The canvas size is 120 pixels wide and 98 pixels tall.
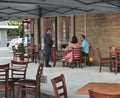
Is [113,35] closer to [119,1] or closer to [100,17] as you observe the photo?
[100,17]

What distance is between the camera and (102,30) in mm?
14672

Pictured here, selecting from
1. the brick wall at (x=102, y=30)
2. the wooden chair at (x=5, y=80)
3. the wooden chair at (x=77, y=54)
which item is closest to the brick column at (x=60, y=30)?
the brick wall at (x=102, y=30)

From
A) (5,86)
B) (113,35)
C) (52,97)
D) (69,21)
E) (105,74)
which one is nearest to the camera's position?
(5,86)

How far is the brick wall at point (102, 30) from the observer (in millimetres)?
14109

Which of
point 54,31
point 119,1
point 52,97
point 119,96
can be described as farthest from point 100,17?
point 119,96

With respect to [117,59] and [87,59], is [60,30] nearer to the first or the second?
[87,59]

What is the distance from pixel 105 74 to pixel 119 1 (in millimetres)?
3750

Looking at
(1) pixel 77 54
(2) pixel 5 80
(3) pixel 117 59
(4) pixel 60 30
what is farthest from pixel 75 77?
(4) pixel 60 30

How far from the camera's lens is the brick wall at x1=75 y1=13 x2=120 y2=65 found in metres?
14.1

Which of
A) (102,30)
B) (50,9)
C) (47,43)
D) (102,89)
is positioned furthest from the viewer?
(102,30)

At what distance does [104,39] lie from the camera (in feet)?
47.8

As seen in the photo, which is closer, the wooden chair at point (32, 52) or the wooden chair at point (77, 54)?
the wooden chair at point (77, 54)

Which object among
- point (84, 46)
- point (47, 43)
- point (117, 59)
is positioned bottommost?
point (117, 59)

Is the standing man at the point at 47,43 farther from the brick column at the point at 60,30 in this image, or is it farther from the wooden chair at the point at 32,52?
the brick column at the point at 60,30
